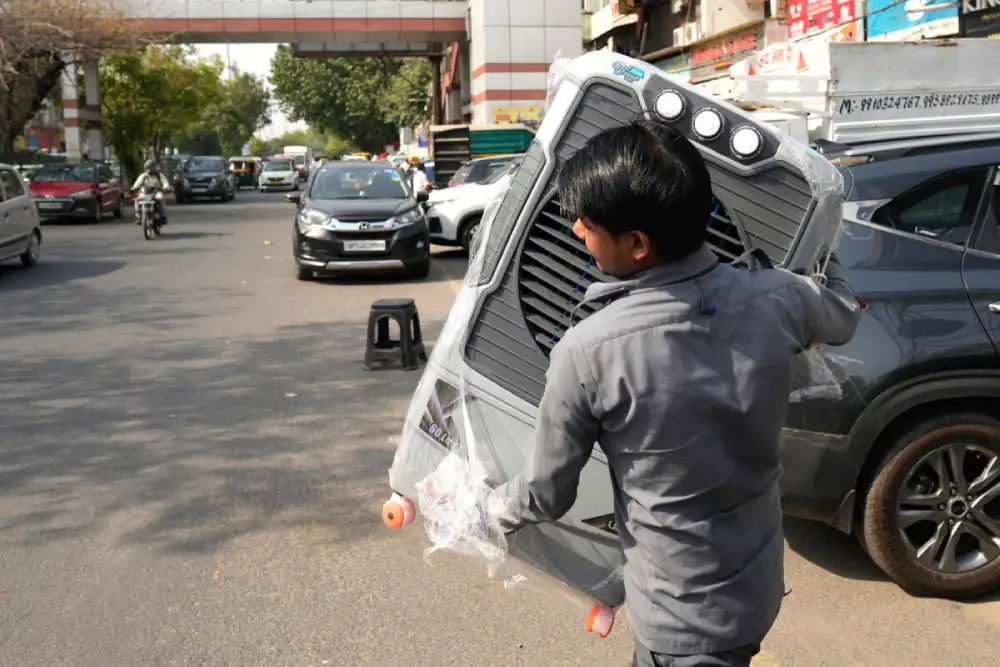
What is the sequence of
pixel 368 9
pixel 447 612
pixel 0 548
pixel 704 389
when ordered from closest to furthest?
pixel 704 389, pixel 447 612, pixel 0 548, pixel 368 9

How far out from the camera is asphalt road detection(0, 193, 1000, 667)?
373 centimetres

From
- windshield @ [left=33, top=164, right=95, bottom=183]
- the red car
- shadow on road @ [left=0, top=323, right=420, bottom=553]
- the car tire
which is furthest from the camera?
windshield @ [left=33, top=164, right=95, bottom=183]

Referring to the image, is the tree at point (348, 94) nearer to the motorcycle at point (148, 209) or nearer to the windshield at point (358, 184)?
the motorcycle at point (148, 209)

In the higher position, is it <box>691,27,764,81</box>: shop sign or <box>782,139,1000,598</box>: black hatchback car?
<box>691,27,764,81</box>: shop sign

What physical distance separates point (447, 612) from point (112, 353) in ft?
20.2

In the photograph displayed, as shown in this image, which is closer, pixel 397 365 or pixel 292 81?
pixel 397 365

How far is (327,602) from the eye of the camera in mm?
4121

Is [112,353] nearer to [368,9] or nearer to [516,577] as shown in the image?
[516,577]

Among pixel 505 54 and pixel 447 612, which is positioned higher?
pixel 505 54

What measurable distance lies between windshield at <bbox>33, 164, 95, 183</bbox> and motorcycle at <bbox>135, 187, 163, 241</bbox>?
6.03m

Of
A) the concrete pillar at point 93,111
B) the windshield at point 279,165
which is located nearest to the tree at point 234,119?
the windshield at point 279,165

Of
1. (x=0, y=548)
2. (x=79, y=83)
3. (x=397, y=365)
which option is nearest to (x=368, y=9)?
(x=79, y=83)

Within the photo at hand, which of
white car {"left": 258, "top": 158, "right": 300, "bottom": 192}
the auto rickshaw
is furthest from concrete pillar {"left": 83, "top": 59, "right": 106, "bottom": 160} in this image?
the auto rickshaw

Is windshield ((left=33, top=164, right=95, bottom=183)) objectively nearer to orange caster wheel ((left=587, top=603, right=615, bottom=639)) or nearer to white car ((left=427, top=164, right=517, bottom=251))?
white car ((left=427, top=164, right=517, bottom=251))
